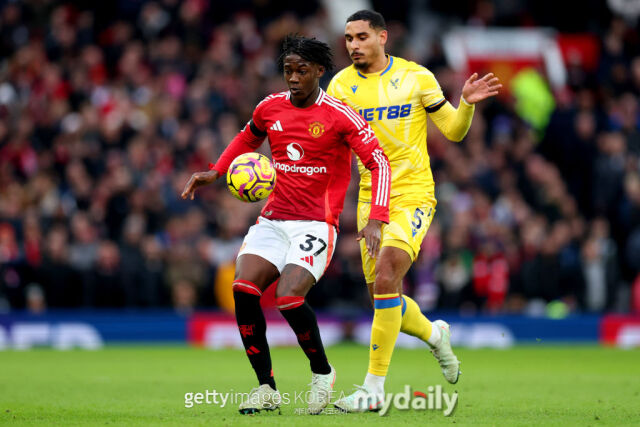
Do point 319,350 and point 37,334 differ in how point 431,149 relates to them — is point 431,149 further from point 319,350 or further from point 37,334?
point 319,350

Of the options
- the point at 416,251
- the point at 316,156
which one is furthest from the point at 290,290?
the point at 416,251

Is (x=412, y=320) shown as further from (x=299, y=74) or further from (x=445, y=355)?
(x=299, y=74)

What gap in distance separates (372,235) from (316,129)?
0.95 m

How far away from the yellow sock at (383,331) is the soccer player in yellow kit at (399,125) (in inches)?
0.4

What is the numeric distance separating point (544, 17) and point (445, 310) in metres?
11.0

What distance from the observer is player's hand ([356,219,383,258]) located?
7723 mm

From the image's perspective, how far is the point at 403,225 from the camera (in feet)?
27.0

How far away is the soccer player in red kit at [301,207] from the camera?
7.79 m

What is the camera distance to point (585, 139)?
20.6 meters

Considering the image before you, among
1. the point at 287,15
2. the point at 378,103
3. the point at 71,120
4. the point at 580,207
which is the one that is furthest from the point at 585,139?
the point at 378,103

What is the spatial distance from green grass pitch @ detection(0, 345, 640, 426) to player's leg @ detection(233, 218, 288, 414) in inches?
9.0

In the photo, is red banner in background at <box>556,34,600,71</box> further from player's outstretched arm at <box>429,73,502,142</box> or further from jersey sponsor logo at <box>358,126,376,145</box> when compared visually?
jersey sponsor logo at <box>358,126,376,145</box>

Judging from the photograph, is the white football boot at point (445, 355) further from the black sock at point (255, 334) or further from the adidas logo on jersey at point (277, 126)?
the adidas logo on jersey at point (277, 126)

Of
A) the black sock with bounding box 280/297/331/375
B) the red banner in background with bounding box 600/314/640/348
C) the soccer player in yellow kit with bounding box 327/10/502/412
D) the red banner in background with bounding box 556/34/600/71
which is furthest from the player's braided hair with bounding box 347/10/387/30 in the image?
the red banner in background with bounding box 556/34/600/71
